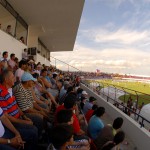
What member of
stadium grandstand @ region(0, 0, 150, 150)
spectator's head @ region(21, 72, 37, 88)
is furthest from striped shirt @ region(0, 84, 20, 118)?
spectator's head @ region(21, 72, 37, 88)

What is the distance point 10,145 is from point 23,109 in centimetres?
114

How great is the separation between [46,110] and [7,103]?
156 centimetres

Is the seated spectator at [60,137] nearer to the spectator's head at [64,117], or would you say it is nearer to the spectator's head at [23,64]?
the spectator's head at [64,117]

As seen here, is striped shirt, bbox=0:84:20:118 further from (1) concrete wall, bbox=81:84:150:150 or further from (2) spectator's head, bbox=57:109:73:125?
(1) concrete wall, bbox=81:84:150:150

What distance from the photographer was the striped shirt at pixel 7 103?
3.44 m

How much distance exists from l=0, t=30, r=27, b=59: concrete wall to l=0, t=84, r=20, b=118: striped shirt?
751 cm

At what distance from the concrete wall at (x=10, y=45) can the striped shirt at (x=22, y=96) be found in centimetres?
700

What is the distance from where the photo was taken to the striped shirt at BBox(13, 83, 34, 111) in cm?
401

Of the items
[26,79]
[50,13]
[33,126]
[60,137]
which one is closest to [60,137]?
[60,137]

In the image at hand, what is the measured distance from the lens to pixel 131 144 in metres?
6.66

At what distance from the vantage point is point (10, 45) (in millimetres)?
12086

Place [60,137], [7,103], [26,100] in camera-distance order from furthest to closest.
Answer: [26,100], [7,103], [60,137]

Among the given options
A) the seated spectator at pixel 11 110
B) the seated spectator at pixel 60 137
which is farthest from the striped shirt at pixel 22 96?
the seated spectator at pixel 60 137

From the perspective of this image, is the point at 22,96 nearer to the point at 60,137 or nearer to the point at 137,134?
the point at 60,137
